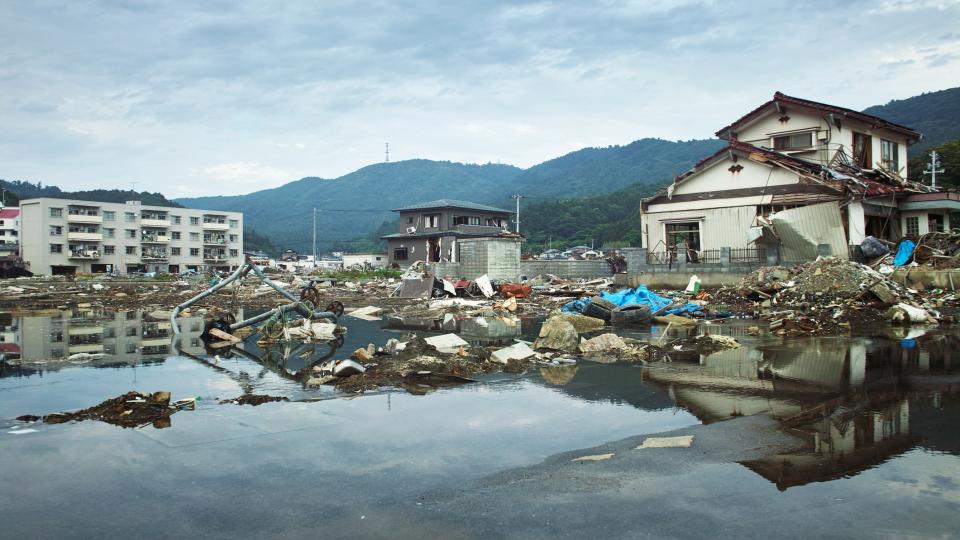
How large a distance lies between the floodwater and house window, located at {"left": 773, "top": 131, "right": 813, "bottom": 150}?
63.1 ft

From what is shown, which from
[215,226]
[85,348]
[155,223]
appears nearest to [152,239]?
[155,223]

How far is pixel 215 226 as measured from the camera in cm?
8469

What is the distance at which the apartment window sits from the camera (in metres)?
24.7

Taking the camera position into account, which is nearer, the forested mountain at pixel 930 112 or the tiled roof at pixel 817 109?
the tiled roof at pixel 817 109

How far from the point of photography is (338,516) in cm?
390

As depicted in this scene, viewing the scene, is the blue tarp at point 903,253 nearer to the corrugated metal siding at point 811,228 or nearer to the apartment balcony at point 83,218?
the corrugated metal siding at point 811,228

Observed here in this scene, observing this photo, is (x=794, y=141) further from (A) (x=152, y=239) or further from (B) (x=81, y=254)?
(A) (x=152, y=239)

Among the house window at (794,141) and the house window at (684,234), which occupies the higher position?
the house window at (794,141)

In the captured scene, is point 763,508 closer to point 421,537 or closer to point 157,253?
point 421,537

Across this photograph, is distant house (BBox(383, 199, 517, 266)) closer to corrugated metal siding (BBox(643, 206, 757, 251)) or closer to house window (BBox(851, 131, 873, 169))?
corrugated metal siding (BBox(643, 206, 757, 251))

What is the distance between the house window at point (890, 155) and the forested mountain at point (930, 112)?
4727 cm

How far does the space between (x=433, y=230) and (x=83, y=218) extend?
143 feet

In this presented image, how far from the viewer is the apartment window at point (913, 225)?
24734mm

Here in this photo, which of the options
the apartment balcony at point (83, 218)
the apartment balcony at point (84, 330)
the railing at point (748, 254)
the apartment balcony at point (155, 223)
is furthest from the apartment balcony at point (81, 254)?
the railing at point (748, 254)
